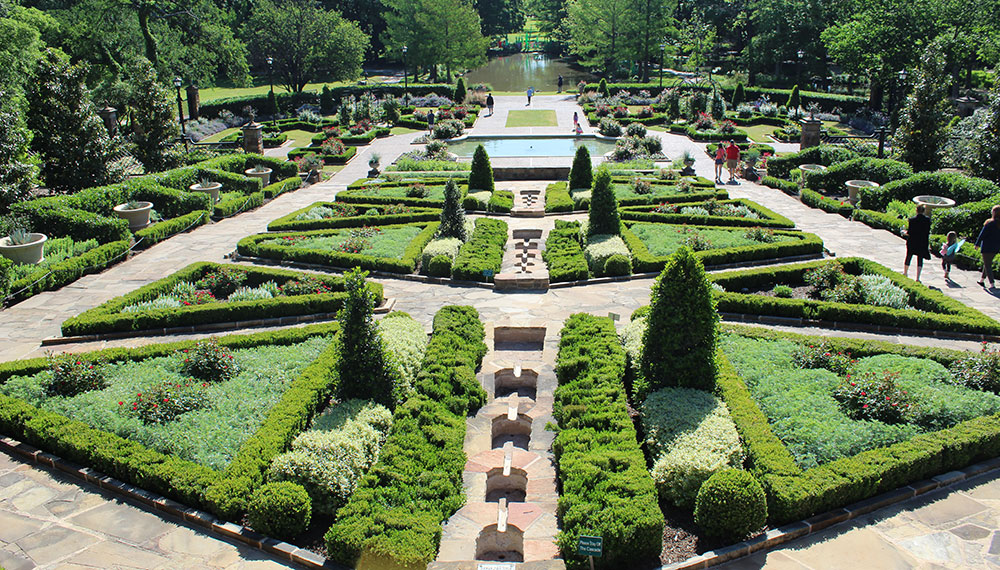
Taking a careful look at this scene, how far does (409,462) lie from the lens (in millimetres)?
9680

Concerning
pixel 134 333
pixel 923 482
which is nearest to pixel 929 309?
pixel 923 482

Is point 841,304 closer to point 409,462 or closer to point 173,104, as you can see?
point 409,462

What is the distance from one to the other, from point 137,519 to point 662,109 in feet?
143

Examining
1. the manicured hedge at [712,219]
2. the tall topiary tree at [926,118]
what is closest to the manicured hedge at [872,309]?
the manicured hedge at [712,219]

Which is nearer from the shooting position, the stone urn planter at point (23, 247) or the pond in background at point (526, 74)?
the stone urn planter at point (23, 247)

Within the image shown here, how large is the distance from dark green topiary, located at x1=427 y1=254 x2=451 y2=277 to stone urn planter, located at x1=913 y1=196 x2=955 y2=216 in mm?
14565

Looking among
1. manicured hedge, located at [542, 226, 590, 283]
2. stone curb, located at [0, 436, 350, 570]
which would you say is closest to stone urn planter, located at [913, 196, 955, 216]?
manicured hedge, located at [542, 226, 590, 283]

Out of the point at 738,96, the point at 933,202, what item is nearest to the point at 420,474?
the point at 933,202

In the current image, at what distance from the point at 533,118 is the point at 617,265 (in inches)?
1197

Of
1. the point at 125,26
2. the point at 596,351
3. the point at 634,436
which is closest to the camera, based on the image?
the point at 634,436

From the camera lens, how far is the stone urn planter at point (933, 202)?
840 inches

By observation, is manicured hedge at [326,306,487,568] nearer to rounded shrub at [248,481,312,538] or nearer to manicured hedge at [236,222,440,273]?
rounded shrub at [248,481,312,538]

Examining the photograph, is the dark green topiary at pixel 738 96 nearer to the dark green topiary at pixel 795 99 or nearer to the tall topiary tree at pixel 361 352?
the dark green topiary at pixel 795 99

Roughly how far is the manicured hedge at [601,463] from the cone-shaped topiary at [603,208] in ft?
23.5
